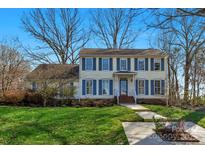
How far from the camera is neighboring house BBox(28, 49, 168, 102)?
14.3 meters

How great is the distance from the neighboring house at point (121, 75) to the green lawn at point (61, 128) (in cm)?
541

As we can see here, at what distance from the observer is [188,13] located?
7.20 m

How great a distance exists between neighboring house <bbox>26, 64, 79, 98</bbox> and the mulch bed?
769 centimetres

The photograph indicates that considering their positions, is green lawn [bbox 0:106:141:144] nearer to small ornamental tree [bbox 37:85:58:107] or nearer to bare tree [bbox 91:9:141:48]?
small ornamental tree [bbox 37:85:58:107]

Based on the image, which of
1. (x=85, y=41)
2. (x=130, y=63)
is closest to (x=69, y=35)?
(x=85, y=41)

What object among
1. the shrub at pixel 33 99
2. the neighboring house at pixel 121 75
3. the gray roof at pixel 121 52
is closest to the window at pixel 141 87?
the neighboring house at pixel 121 75

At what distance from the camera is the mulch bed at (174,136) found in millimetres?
5740

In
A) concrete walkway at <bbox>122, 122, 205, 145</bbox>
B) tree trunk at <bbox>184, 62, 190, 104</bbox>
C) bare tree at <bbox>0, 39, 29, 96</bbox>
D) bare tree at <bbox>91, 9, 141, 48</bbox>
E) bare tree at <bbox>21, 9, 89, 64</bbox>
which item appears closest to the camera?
concrete walkway at <bbox>122, 122, 205, 145</bbox>

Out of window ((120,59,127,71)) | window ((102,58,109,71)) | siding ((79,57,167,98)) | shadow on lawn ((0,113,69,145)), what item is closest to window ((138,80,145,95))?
siding ((79,57,167,98))

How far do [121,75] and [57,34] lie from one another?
201 inches

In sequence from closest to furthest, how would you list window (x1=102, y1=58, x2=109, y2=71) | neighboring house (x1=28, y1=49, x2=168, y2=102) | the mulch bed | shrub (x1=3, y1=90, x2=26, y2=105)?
the mulch bed < shrub (x1=3, y1=90, x2=26, y2=105) < neighboring house (x1=28, y1=49, x2=168, y2=102) < window (x1=102, y1=58, x2=109, y2=71)

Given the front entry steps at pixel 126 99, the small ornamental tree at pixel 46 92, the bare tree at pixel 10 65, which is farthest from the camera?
the front entry steps at pixel 126 99

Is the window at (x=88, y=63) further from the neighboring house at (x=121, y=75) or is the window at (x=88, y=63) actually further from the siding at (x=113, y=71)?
the siding at (x=113, y=71)

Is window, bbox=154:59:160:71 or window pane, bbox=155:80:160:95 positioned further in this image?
window, bbox=154:59:160:71
